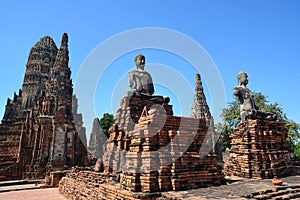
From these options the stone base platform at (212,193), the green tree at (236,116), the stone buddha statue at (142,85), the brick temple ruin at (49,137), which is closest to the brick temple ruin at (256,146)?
the stone base platform at (212,193)

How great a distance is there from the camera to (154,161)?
6.38 meters

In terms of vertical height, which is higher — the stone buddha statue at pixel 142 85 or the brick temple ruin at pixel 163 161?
the stone buddha statue at pixel 142 85

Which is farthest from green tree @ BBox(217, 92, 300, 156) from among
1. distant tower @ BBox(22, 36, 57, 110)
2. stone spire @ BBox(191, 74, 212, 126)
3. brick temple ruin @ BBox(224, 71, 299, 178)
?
distant tower @ BBox(22, 36, 57, 110)

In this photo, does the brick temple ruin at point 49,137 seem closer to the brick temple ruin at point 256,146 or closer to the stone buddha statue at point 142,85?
the stone buddha statue at point 142,85

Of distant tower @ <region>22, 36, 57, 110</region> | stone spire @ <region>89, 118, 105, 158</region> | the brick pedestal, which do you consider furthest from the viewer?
distant tower @ <region>22, 36, 57, 110</region>

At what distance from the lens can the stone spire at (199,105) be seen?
3178 cm

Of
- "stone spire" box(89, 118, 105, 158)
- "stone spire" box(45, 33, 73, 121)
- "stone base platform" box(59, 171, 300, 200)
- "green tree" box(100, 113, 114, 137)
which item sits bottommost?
"stone base platform" box(59, 171, 300, 200)

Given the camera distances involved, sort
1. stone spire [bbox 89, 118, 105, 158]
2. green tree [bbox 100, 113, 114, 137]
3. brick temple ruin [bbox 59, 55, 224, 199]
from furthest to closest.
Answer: green tree [bbox 100, 113, 114, 137] → stone spire [bbox 89, 118, 105, 158] → brick temple ruin [bbox 59, 55, 224, 199]

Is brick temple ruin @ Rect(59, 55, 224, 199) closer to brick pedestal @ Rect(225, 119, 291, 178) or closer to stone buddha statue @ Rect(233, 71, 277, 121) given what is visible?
brick pedestal @ Rect(225, 119, 291, 178)

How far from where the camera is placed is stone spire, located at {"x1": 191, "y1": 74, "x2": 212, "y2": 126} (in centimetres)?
3178

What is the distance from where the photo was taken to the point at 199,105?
32.5 metres

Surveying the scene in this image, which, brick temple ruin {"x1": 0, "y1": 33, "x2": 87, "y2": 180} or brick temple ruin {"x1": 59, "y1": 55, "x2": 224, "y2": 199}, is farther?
brick temple ruin {"x1": 0, "y1": 33, "x2": 87, "y2": 180}

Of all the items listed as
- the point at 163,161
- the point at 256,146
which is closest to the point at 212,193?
the point at 163,161

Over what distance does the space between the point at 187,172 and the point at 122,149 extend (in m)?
4.35
